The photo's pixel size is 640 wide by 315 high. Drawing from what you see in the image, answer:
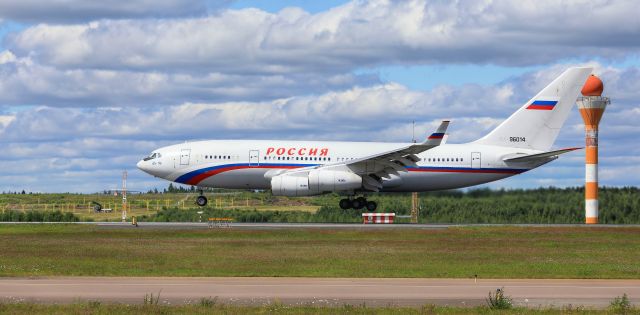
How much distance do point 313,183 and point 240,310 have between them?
Result: 3180 cm

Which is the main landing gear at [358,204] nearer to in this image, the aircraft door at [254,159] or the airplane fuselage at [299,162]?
the airplane fuselage at [299,162]

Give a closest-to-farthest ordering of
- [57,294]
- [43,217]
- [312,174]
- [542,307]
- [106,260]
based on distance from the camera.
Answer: [542,307] < [57,294] < [106,260] < [312,174] < [43,217]

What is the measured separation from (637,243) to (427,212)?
1993cm

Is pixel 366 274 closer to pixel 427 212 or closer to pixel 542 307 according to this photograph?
pixel 542 307

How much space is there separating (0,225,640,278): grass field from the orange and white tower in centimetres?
1122

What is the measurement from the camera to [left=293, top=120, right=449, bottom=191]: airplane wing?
48.9m

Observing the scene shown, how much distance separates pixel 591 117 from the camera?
57.7m

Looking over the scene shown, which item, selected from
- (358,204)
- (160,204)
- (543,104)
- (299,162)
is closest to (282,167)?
(299,162)

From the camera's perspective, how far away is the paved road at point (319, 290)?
19.6 meters

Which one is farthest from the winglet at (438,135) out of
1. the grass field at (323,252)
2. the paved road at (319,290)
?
the paved road at (319,290)

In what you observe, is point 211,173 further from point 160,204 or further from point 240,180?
point 160,204

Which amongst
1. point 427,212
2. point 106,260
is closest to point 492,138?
point 427,212

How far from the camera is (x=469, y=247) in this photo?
35.5 meters

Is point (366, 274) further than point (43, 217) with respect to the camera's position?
No
